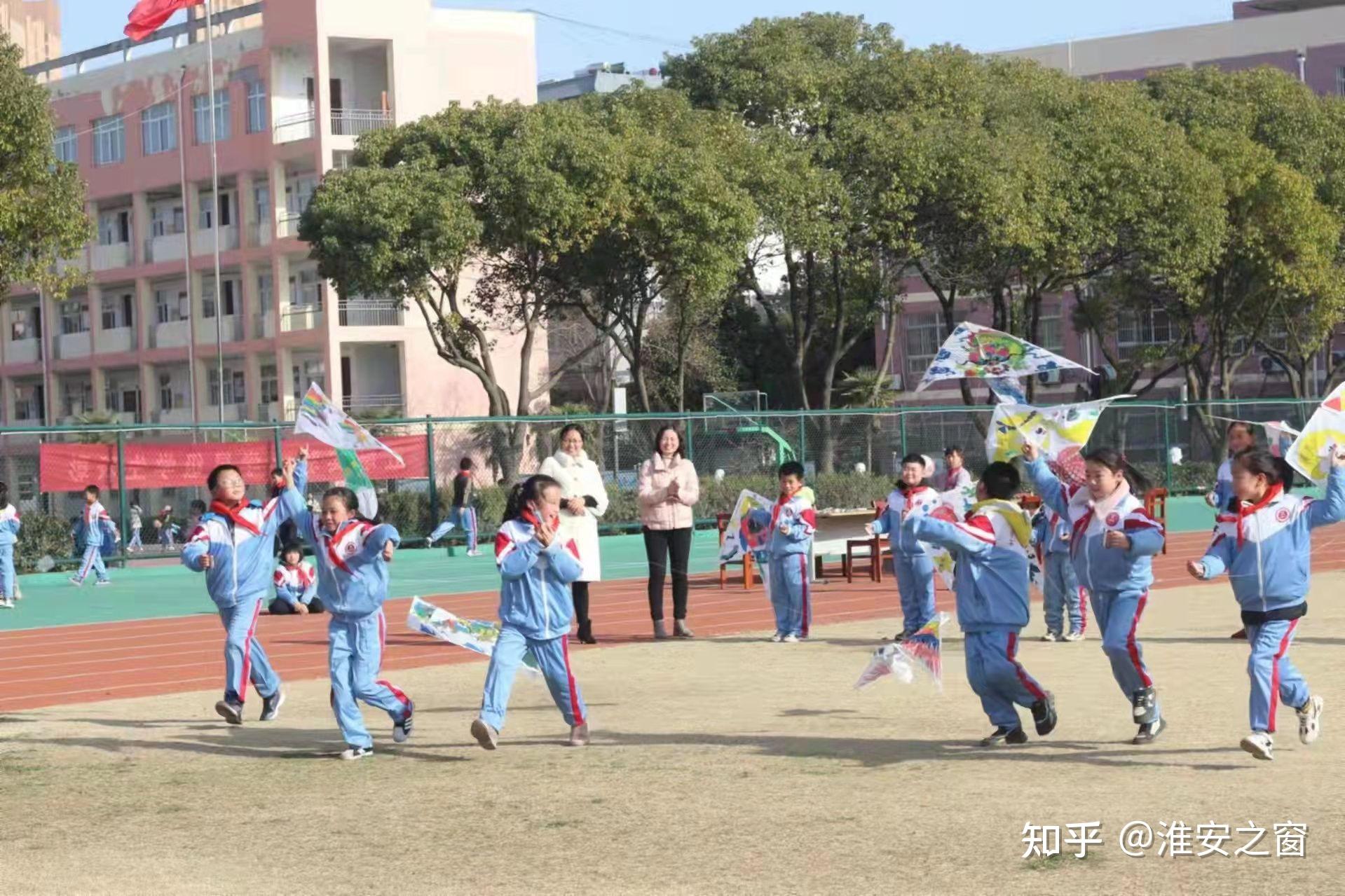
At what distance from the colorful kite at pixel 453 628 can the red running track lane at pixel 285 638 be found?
3.89m

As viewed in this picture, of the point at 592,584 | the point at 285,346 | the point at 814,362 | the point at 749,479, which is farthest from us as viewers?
the point at 814,362

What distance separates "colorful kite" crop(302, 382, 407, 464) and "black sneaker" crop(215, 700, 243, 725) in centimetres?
171

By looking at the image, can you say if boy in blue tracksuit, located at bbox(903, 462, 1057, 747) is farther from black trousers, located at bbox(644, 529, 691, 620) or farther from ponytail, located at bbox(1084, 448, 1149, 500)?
black trousers, located at bbox(644, 529, 691, 620)

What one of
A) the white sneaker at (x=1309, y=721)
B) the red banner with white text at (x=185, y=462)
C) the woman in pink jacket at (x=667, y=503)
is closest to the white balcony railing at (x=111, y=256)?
the red banner with white text at (x=185, y=462)

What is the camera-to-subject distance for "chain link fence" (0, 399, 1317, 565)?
26031mm

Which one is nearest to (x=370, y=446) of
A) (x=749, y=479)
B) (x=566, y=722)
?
(x=566, y=722)

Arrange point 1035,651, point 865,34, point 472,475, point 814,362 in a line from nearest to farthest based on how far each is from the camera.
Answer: point 1035,651
point 472,475
point 865,34
point 814,362

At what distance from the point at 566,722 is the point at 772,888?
410 cm

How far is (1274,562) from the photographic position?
8.91m

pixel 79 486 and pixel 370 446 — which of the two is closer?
pixel 370 446

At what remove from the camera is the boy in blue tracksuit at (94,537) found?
958 inches

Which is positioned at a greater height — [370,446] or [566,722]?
[370,446]

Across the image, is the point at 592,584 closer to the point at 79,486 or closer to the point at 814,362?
the point at 79,486

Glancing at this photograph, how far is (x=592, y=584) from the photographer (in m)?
23.2
